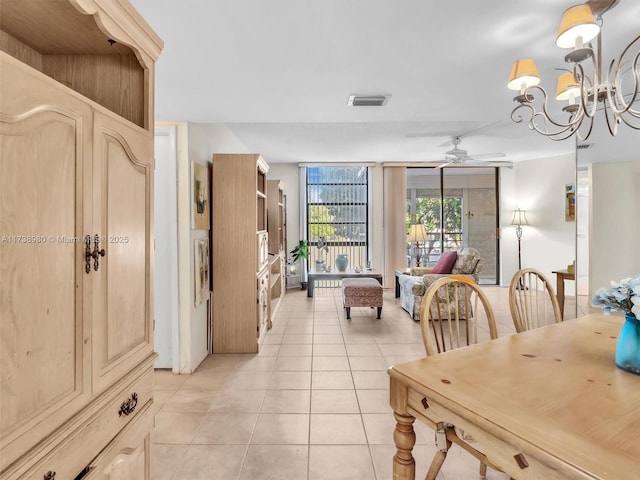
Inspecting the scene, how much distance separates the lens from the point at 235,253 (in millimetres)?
3316

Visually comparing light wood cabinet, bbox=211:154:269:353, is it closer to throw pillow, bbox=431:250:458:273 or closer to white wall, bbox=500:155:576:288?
throw pillow, bbox=431:250:458:273

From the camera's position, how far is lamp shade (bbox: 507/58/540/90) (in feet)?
5.56

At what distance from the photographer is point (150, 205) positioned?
1.31 meters

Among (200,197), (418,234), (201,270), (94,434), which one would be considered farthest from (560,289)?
(94,434)

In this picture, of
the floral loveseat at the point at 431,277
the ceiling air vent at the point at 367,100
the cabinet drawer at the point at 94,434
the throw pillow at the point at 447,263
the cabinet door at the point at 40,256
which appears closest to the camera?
the cabinet door at the point at 40,256

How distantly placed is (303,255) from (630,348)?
5411 mm

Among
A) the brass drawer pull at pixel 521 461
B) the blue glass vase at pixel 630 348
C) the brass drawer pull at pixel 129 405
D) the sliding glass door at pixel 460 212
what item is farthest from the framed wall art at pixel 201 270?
the sliding glass door at pixel 460 212

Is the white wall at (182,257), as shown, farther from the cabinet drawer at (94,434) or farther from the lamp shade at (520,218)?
the lamp shade at (520,218)

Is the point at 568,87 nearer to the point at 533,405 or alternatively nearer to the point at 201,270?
the point at 533,405

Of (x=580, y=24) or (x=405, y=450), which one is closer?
(x=405, y=450)

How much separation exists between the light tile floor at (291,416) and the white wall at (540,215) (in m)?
3.28

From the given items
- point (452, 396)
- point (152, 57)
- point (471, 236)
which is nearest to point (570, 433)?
point (452, 396)

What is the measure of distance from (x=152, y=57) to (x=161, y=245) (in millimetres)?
2022

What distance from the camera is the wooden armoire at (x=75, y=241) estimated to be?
71cm
